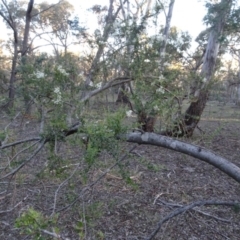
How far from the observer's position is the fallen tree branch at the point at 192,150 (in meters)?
1.78

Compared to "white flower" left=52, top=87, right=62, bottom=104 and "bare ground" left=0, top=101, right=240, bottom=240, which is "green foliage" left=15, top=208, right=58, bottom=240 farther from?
"white flower" left=52, top=87, right=62, bottom=104

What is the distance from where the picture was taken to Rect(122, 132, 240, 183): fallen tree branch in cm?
178

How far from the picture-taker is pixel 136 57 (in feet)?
15.9

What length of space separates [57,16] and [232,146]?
17.2 metres

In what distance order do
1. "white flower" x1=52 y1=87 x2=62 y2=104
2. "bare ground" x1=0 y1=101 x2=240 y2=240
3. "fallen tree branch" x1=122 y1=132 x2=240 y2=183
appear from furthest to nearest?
"bare ground" x1=0 y1=101 x2=240 y2=240 < "white flower" x1=52 y1=87 x2=62 y2=104 < "fallen tree branch" x1=122 y1=132 x2=240 y2=183

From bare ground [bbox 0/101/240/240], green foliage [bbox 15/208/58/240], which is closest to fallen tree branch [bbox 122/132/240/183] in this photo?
bare ground [bbox 0/101/240/240]

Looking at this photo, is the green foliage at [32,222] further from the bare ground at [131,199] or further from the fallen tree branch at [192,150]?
the bare ground at [131,199]

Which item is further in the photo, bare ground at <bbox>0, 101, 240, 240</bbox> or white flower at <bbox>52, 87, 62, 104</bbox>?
bare ground at <bbox>0, 101, 240, 240</bbox>

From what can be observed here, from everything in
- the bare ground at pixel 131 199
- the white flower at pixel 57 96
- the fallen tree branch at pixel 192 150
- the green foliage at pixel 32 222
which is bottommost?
the bare ground at pixel 131 199

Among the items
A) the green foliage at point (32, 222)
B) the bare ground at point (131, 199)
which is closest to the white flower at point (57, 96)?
the bare ground at point (131, 199)

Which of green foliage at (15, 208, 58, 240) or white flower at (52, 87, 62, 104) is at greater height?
white flower at (52, 87, 62, 104)

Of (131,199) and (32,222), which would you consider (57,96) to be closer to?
(32,222)

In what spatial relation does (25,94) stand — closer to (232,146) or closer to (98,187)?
(98,187)

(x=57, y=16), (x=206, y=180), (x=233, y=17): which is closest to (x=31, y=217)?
(x=206, y=180)
